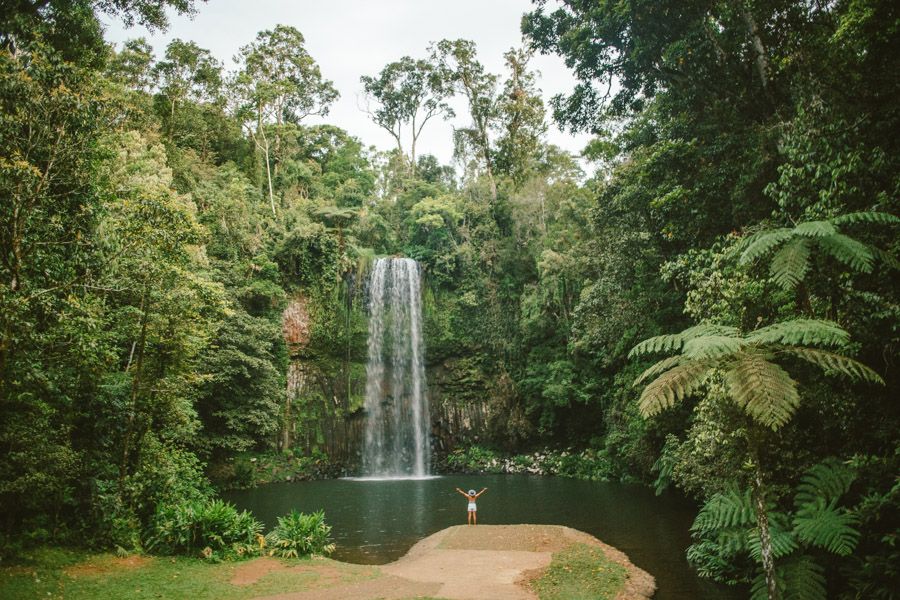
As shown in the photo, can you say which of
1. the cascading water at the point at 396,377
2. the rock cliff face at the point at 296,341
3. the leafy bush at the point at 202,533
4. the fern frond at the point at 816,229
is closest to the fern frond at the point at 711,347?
the fern frond at the point at 816,229

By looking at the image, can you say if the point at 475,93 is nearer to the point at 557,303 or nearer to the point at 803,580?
the point at 557,303

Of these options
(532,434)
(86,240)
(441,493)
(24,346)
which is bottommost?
(441,493)

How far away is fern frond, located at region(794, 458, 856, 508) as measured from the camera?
579 centimetres

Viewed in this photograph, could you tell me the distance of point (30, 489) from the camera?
797 centimetres

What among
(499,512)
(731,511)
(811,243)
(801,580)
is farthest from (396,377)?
(811,243)

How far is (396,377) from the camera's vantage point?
26.7 m

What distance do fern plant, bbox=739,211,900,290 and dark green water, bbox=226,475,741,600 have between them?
17.4ft

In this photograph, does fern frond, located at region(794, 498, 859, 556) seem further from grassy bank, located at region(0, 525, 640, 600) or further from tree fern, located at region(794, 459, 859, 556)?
grassy bank, located at region(0, 525, 640, 600)

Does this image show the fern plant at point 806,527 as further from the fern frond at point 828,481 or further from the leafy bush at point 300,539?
the leafy bush at point 300,539

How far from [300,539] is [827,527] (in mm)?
8488

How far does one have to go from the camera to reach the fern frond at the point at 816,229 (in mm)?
5105

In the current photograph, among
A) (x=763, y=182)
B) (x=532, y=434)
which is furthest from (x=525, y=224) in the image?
(x=763, y=182)

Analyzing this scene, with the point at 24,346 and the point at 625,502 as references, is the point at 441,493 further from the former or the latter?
the point at 24,346

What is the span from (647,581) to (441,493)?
10924 mm
